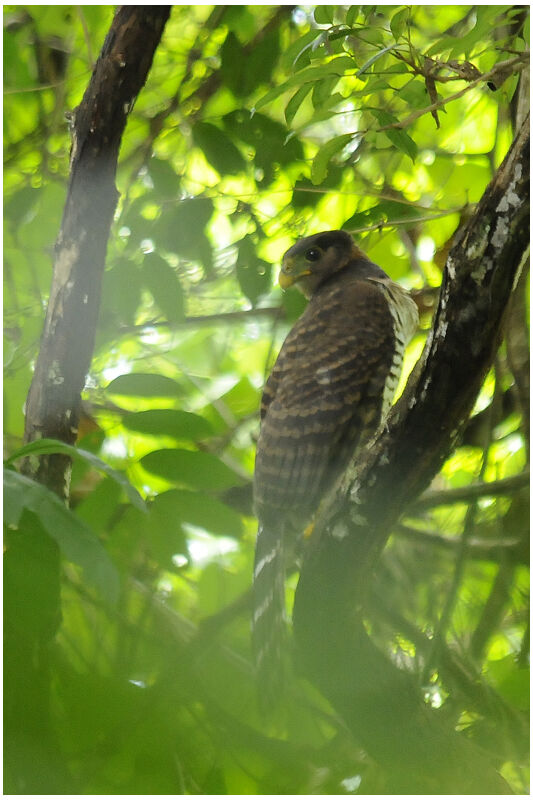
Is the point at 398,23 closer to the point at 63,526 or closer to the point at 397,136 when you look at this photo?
the point at 397,136

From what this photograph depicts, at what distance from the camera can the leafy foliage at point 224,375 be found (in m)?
0.85

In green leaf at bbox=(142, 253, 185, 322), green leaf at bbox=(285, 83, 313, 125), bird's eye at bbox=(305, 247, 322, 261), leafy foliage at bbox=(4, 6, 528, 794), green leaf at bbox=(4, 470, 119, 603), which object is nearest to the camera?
green leaf at bbox=(4, 470, 119, 603)

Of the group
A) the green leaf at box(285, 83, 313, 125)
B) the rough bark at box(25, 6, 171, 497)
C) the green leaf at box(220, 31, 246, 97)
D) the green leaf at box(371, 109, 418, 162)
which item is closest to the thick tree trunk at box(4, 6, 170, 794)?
the rough bark at box(25, 6, 171, 497)

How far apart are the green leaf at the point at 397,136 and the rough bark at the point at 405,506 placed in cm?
31

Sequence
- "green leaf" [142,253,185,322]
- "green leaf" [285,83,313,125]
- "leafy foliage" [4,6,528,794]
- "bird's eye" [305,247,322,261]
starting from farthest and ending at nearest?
"bird's eye" [305,247,322,261] < "green leaf" [142,253,185,322] < "green leaf" [285,83,313,125] < "leafy foliage" [4,6,528,794]

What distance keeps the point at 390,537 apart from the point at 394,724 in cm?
22

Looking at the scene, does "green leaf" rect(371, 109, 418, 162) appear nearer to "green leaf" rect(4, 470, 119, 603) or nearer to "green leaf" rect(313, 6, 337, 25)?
"green leaf" rect(313, 6, 337, 25)

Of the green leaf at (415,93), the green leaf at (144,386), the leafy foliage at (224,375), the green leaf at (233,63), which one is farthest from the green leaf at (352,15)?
the green leaf at (144,386)

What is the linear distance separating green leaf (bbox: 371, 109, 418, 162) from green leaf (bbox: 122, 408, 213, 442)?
0.47 meters

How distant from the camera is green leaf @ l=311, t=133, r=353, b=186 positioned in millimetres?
1017

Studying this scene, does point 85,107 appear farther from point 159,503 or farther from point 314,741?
point 314,741

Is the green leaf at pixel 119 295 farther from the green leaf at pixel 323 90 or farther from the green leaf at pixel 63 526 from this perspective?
the green leaf at pixel 63 526

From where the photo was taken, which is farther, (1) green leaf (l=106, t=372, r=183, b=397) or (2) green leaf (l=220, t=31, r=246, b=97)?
(2) green leaf (l=220, t=31, r=246, b=97)

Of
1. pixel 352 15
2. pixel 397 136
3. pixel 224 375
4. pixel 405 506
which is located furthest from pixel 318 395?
pixel 352 15
